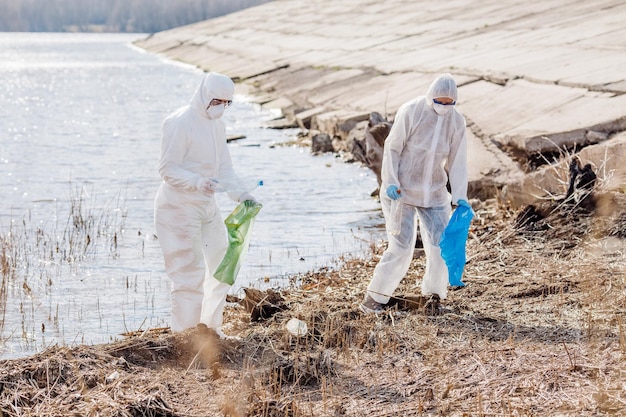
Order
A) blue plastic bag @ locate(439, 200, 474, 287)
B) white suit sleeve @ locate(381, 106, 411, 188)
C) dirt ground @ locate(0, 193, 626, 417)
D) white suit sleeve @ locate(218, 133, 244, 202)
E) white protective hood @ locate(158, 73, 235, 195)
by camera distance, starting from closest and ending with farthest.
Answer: dirt ground @ locate(0, 193, 626, 417), white protective hood @ locate(158, 73, 235, 195), white suit sleeve @ locate(218, 133, 244, 202), blue plastic bag @ locate(439, 200, 474, 287), white suit sleeve @ locate(381, 106, 411, 188)

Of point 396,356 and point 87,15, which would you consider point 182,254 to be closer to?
point 396,356

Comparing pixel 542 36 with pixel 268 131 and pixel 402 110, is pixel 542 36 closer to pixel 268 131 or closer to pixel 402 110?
pixel 268 131

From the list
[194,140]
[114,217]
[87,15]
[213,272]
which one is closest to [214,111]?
[194,140]

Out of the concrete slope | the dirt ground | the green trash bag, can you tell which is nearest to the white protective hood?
the green trash bag

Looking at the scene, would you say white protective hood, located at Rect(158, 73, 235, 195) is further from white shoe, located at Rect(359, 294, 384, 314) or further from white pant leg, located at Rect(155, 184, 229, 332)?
white shoe, located at Rect(359, 294, 384, 314)

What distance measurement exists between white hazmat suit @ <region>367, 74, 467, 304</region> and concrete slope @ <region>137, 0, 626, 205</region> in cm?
395

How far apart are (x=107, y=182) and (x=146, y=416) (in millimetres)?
10336

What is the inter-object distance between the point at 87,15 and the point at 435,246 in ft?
362

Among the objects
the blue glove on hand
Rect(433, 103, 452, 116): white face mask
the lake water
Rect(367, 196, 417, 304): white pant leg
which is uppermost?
Rect(433, 103, 452, 116): white face mask

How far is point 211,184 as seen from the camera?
6.41 meters

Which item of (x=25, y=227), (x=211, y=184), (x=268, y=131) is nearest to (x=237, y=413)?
(x=211, y=184)

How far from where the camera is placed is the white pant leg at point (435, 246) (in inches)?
288

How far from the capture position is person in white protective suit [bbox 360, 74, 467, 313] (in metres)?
7.25

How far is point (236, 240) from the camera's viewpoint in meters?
6.64
